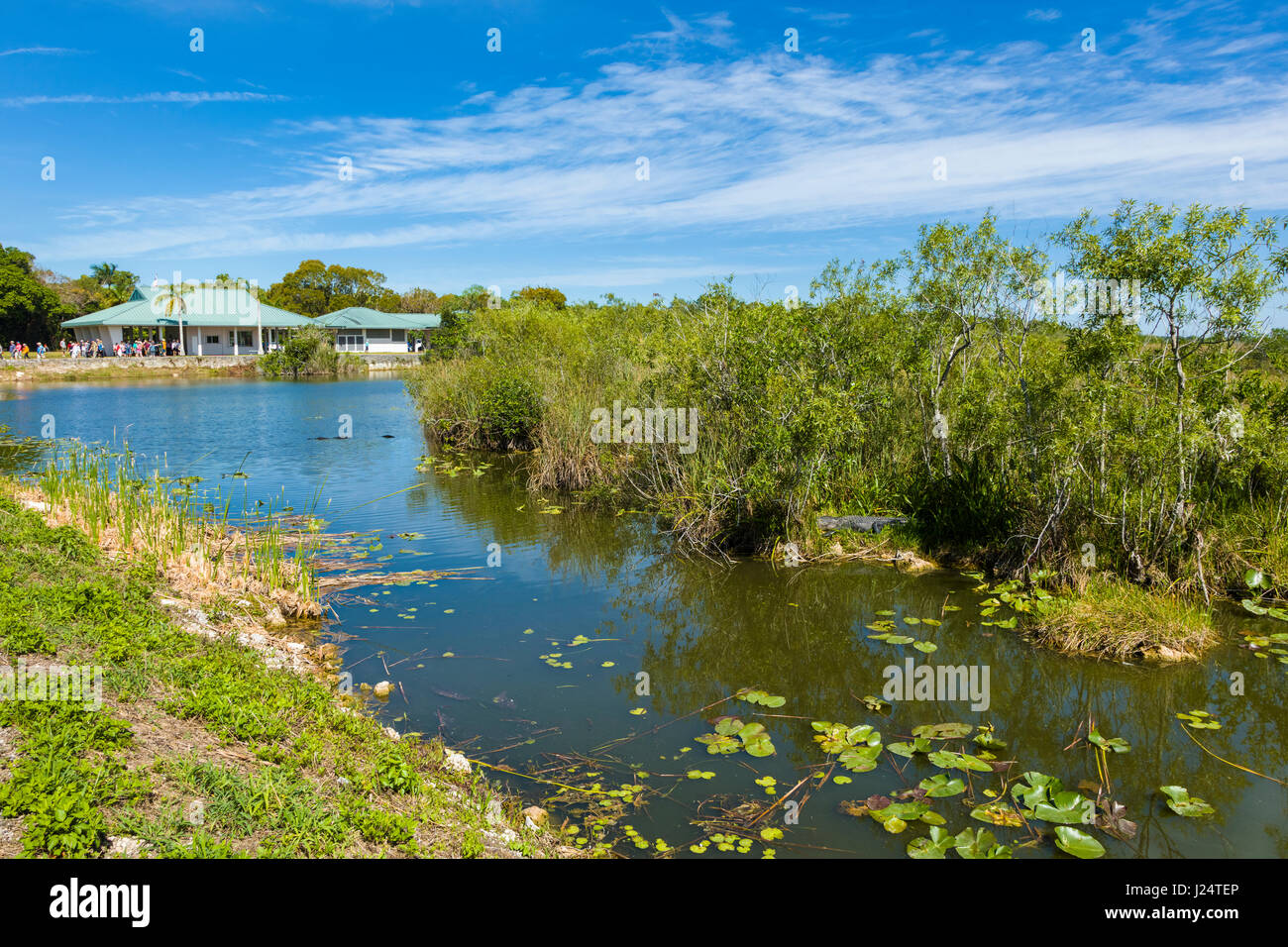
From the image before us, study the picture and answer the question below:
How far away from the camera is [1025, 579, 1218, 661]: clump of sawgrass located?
26.2 ft

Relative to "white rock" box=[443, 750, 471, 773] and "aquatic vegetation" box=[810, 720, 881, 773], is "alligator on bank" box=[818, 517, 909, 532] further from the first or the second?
"white rock" box=[443, 750, 471, 773]

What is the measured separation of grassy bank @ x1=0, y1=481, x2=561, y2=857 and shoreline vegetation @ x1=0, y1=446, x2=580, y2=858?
11 mm

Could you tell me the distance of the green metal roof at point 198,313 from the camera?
5594 centimetres

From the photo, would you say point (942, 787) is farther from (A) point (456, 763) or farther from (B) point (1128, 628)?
(B) point (1128, 628)

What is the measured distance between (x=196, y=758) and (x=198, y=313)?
6378cm

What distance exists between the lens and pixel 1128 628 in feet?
26.4

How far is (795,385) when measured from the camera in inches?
449

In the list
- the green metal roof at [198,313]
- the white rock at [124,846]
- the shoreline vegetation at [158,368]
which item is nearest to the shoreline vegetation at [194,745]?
the white rock at [124,846]

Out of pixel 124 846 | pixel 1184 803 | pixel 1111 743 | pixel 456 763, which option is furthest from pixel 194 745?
pixel 1111 743

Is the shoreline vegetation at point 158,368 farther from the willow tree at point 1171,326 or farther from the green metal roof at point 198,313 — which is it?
the willow tree at point 1171,326

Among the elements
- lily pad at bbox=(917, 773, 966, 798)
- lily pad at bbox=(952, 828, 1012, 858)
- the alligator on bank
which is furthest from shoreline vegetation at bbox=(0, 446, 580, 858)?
the alligator on bank

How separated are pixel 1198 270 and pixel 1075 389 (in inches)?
65.1
